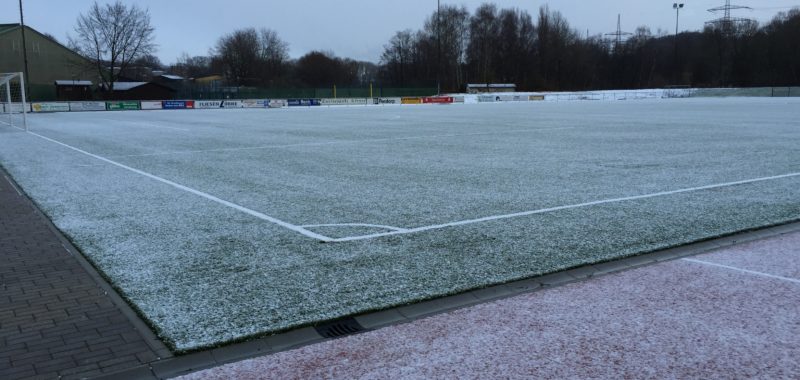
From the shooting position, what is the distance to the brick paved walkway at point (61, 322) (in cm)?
346

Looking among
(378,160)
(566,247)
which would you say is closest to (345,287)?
(566,247)

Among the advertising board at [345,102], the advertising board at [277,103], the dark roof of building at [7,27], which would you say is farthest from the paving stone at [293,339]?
the dark roof of building at [7,27]

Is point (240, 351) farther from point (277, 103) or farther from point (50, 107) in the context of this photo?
point (277, 103)

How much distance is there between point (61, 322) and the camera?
4.08 m

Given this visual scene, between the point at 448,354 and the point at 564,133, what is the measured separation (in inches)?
688

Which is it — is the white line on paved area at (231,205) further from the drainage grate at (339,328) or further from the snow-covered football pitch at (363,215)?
the drainage grate at (339,328)

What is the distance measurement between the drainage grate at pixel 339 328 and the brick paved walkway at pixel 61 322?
3.11 feet

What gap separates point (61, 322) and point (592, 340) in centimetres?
347

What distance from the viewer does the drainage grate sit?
382 cm

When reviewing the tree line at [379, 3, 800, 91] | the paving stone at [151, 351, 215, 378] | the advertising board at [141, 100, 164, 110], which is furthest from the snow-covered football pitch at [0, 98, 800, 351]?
the tree line at [379, 3, 800, 91]

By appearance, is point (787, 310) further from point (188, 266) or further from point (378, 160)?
point (378, 160)

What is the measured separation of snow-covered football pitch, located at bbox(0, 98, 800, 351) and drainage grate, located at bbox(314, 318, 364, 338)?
0.50 feet

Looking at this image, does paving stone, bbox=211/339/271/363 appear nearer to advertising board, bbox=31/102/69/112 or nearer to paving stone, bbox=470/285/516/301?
paving stone, bbox=470/285/516/301

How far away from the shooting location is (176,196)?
358 inches
